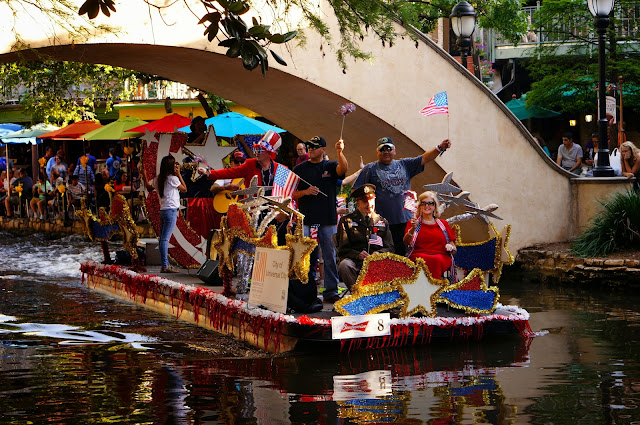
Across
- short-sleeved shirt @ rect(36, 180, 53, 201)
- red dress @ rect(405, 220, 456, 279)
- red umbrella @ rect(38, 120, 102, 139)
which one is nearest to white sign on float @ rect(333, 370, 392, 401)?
red dress @ rect(405, 220, 456, 279)

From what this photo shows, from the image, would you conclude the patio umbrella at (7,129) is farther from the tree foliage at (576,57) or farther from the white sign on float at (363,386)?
the white sign on float at (363,386)

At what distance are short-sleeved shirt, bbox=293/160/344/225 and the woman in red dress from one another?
106cm

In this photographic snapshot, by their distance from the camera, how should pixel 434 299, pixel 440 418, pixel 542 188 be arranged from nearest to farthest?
1. pixel 440 418
2. pixel 434 299
3. pixel 542 188

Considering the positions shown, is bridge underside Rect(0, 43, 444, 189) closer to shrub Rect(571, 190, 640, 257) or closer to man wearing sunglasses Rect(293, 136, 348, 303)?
shrub Rect(571, 190, 640, 257)

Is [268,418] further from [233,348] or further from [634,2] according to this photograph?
[634,2]

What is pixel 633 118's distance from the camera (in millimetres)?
32094

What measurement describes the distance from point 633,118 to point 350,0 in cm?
2131

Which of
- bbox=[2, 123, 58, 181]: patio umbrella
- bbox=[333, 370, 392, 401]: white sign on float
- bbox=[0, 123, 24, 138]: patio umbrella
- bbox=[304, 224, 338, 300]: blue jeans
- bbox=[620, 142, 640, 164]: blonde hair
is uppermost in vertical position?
bbox=[0, 123, 24, 138]: patio umbrella

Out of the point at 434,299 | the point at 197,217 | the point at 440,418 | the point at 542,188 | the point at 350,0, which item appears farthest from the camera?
the point at 542,188

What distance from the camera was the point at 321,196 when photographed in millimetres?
12742

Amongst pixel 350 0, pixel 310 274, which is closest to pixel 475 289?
pixel 310 274

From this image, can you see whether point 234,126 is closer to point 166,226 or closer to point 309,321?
point 166,226

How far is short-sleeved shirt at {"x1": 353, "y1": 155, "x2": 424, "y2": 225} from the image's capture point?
12922 mm

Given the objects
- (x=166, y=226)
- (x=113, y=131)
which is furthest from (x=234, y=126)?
(x=166, y=226)
